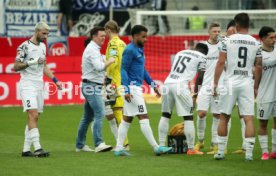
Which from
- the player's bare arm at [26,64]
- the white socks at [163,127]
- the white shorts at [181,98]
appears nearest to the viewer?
the player's bare arm at [26,64]

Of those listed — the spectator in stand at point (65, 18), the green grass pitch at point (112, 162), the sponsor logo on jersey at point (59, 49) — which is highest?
the spectator in stand at point (65, 18)

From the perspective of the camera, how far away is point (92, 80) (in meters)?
15.1

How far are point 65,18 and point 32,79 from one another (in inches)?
616

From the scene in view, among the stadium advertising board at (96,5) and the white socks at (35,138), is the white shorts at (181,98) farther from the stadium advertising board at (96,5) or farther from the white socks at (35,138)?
the stadium advertising board at (96,5)

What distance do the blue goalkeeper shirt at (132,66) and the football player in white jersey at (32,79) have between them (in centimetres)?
149

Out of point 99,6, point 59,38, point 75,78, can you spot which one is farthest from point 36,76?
point 99,6

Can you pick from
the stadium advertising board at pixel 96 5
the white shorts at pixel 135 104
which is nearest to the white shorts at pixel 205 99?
the white shorts at pixel 135 104

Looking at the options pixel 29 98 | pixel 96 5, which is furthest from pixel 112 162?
pixel 96 5

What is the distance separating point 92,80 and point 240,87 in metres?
3.05

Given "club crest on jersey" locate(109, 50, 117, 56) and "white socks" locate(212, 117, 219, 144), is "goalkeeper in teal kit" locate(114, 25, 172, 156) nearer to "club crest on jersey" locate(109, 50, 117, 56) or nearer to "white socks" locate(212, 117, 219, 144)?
"club crest on jersey" locate(109, 50, 117, 56)

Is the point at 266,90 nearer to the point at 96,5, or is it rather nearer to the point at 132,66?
the point at 132,66

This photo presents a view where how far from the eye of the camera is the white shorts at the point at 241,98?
533 inches

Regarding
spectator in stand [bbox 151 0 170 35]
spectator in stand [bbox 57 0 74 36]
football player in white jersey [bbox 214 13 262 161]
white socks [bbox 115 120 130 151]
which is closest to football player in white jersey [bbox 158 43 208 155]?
white socks [bbox 115 120 130 151]

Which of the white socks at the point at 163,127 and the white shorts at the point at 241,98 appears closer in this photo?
the white shorts at the point at 241,98
